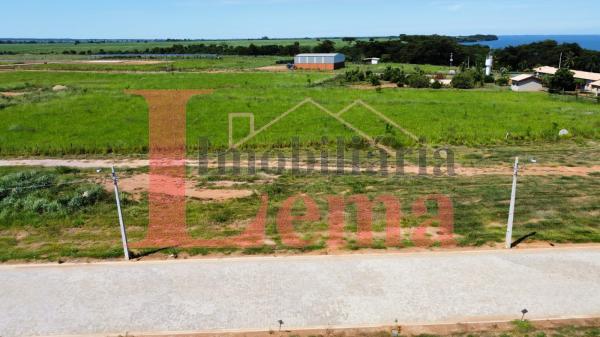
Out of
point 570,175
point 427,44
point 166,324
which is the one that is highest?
point 427,44

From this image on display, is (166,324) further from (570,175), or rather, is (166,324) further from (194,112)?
(194,112)

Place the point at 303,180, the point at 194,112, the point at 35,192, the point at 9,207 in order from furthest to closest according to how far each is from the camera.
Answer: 1. the point at 194,112
2. the point at 303,180
3. the point at 35,192
4. the point at 9,207

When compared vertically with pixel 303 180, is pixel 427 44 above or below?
above

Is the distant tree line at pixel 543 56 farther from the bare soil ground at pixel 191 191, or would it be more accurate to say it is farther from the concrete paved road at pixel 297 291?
the concrete paved road at pixel 297 291

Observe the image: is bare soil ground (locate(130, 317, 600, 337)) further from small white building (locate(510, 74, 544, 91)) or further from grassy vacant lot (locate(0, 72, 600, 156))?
small white building (locate(510, 74, 544, 91))

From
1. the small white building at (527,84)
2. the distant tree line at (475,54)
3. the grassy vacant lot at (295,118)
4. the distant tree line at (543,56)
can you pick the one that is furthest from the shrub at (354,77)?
the distant tree line at (543,56)

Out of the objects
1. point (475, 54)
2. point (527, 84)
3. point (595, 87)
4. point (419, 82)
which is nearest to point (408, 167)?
point (419, 82)

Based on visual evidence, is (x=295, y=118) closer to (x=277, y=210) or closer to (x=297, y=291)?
(x=277, y=210)

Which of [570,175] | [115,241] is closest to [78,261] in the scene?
[115,241]
